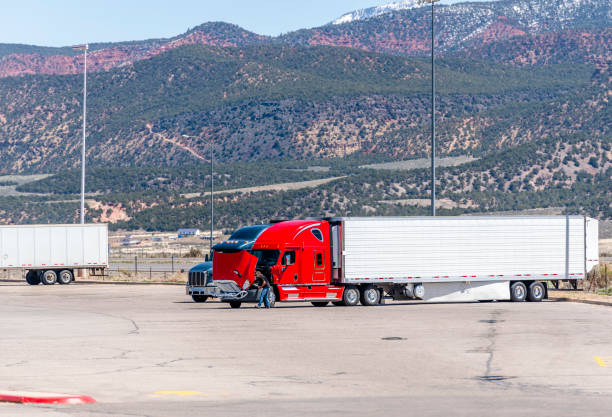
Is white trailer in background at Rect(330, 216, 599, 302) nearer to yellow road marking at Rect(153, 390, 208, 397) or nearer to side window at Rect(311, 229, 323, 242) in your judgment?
side window at Rect(311, 229, 323, 242)

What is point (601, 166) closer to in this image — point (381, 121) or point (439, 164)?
point (439, 164)

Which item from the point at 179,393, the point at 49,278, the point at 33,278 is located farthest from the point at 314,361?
the point at 33,278

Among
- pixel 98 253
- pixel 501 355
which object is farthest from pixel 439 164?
pixel 501 355

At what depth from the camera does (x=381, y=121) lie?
19688 cm

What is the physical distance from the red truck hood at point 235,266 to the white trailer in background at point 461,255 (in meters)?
2.79

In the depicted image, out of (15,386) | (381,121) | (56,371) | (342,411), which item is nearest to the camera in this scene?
(342,411)

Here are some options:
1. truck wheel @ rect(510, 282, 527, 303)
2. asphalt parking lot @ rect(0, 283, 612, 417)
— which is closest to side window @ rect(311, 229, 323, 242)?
asphalt parking lot @ rect(0, 283, 612, 417)

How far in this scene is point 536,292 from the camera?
36781mm

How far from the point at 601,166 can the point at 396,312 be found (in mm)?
107561

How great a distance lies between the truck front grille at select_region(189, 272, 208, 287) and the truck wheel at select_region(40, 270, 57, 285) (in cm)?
2000

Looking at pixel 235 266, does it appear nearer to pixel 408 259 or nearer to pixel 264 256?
pixel 264 256

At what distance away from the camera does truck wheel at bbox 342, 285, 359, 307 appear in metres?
34.5

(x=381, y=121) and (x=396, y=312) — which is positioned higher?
(x=381, y=121)

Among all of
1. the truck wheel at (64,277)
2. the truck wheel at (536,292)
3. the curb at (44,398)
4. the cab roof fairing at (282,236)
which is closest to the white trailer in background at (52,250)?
the truck wheel at (64,277)
